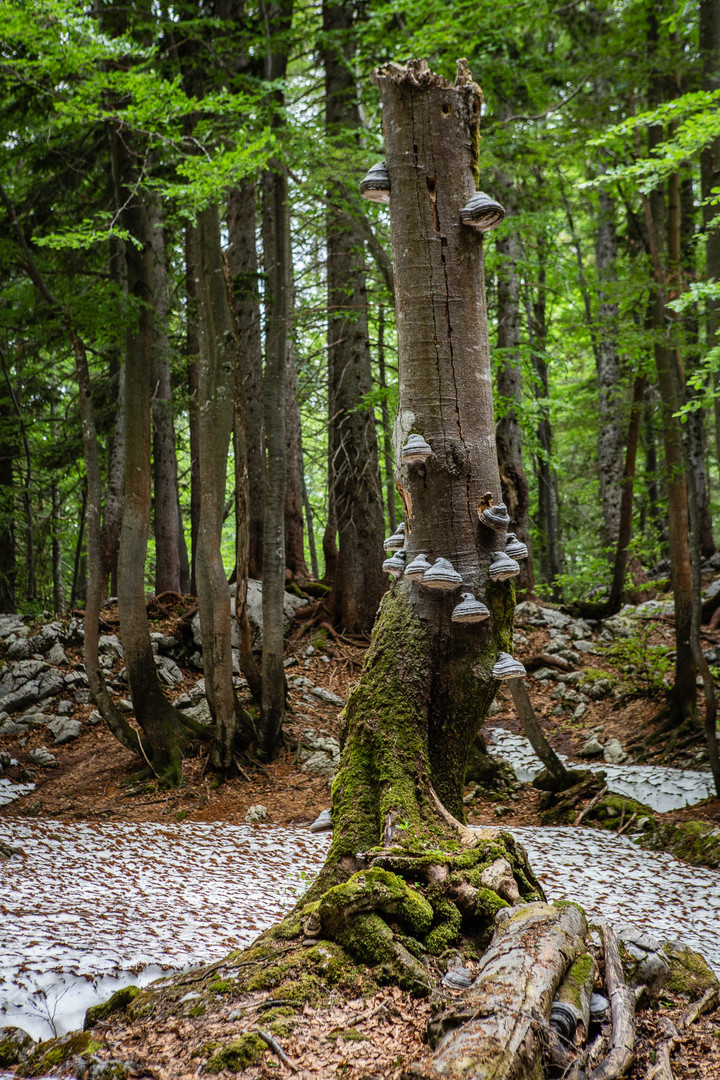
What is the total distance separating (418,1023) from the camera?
2.02m

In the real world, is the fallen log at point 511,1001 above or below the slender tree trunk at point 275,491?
below

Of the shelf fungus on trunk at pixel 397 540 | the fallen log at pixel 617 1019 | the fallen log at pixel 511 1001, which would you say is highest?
the shelf fungus on trunk at pixel 397 540

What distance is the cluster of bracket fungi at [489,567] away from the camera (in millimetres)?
2930

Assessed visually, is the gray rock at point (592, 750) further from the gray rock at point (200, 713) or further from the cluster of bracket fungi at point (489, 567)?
the cluster of bracket fungi at point (489, 567)

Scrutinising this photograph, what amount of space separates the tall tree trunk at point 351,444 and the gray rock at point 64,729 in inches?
172

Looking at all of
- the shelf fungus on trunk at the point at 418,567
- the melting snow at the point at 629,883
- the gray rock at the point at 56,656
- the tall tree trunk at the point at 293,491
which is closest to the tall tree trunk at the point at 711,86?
the melting snow at the point at 629,883

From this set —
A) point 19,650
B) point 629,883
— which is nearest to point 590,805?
point 629,883

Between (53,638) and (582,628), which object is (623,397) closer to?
(582,628)

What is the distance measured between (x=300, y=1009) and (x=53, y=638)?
31.3 feet

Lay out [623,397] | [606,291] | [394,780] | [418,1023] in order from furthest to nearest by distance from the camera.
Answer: [623,397], [606,291], [394,780], [418,1023]

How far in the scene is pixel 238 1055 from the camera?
187 cm

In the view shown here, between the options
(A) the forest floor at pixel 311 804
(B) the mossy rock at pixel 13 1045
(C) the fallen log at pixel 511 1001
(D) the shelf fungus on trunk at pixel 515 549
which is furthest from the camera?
(D) the shelf fungus on trunk at pixel 515 549

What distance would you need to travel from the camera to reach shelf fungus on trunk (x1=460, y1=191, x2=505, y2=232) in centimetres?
304

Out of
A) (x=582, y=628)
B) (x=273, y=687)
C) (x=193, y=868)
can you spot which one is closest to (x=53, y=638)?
(x=273, y=687)
